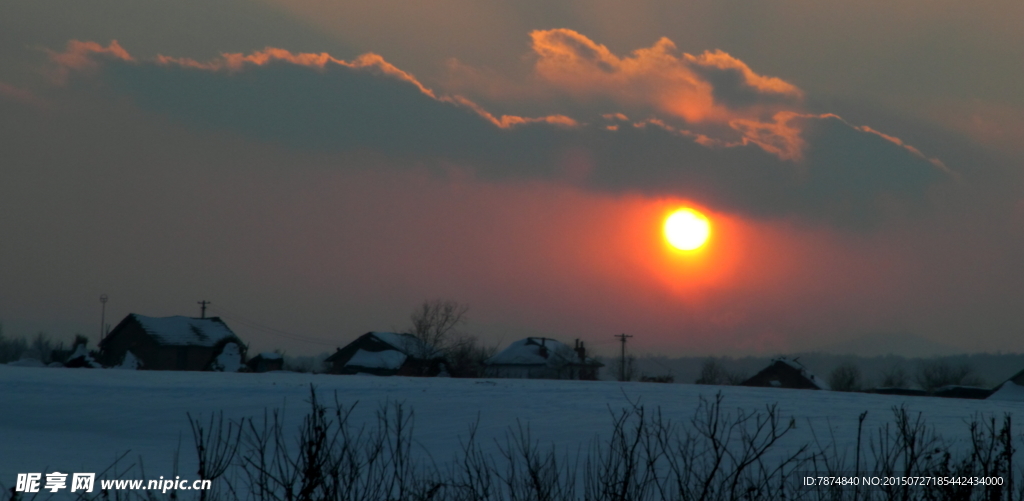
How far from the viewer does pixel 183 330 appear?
225ft

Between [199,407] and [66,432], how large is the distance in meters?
3.85

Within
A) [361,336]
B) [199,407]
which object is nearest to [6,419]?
[199,407]

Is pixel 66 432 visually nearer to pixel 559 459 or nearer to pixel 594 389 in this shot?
pixel 559 459

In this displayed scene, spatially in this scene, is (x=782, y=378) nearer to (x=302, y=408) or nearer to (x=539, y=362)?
(x=539, y=362)

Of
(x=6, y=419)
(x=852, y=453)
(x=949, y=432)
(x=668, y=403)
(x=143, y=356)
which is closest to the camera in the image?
(x=852, y=453)

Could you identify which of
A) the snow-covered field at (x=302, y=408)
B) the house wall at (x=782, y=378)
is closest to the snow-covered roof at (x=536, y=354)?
the house wall at (x=782, y=378)

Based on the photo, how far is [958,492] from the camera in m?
6.24

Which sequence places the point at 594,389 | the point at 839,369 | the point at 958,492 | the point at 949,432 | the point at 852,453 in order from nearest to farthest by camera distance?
the point at 958,492, the point at 852,453, the point at 949,432, the point at 594,389, the point at 839,369

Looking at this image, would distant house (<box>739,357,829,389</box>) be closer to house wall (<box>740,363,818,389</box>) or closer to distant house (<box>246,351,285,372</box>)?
house wall (<box>740,363,818,389</box>)

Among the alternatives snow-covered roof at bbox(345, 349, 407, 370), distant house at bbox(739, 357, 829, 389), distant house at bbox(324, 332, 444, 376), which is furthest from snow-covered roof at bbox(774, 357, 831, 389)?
snow-covered roof at bbox(345, 349, 407, 370)

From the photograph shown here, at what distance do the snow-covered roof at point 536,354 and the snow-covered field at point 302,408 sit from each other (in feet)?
169

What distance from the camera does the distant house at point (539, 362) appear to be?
82000mm

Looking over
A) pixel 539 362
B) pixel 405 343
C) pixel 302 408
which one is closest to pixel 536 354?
pixel 539 362

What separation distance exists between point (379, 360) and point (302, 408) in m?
48.0
